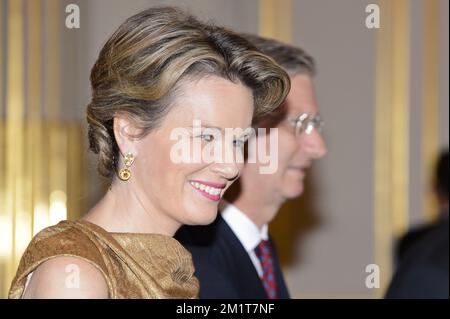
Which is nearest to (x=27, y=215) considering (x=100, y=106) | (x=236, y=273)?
(x=236, y=273)

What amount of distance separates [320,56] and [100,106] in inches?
127

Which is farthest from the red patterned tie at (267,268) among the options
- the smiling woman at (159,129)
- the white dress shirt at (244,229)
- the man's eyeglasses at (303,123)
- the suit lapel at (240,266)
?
the smiling woman at (159,129)

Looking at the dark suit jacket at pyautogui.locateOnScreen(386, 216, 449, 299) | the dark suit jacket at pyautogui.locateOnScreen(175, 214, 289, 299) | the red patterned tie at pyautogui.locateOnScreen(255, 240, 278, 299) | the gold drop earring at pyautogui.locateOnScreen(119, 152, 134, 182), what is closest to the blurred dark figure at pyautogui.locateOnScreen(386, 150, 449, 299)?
the dark suit jacket at pyautogui.locateOnScreen(386, 216, 449, 299)

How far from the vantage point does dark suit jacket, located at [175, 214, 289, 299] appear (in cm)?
187

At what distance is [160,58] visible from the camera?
1.38m

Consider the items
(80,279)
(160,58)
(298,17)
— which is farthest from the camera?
(298,17)

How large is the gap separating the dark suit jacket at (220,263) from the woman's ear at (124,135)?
48cm

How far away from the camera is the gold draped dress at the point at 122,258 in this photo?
1.26 metres

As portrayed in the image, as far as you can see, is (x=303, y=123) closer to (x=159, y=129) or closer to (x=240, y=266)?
(x=240, y=266)

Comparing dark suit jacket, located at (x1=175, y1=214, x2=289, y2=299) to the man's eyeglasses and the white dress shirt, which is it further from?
the man's eyeglasses

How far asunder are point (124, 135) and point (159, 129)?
0.24 ft

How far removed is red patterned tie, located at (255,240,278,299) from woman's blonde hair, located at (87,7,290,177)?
81cm

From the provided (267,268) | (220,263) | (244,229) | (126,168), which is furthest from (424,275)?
(126,168)
